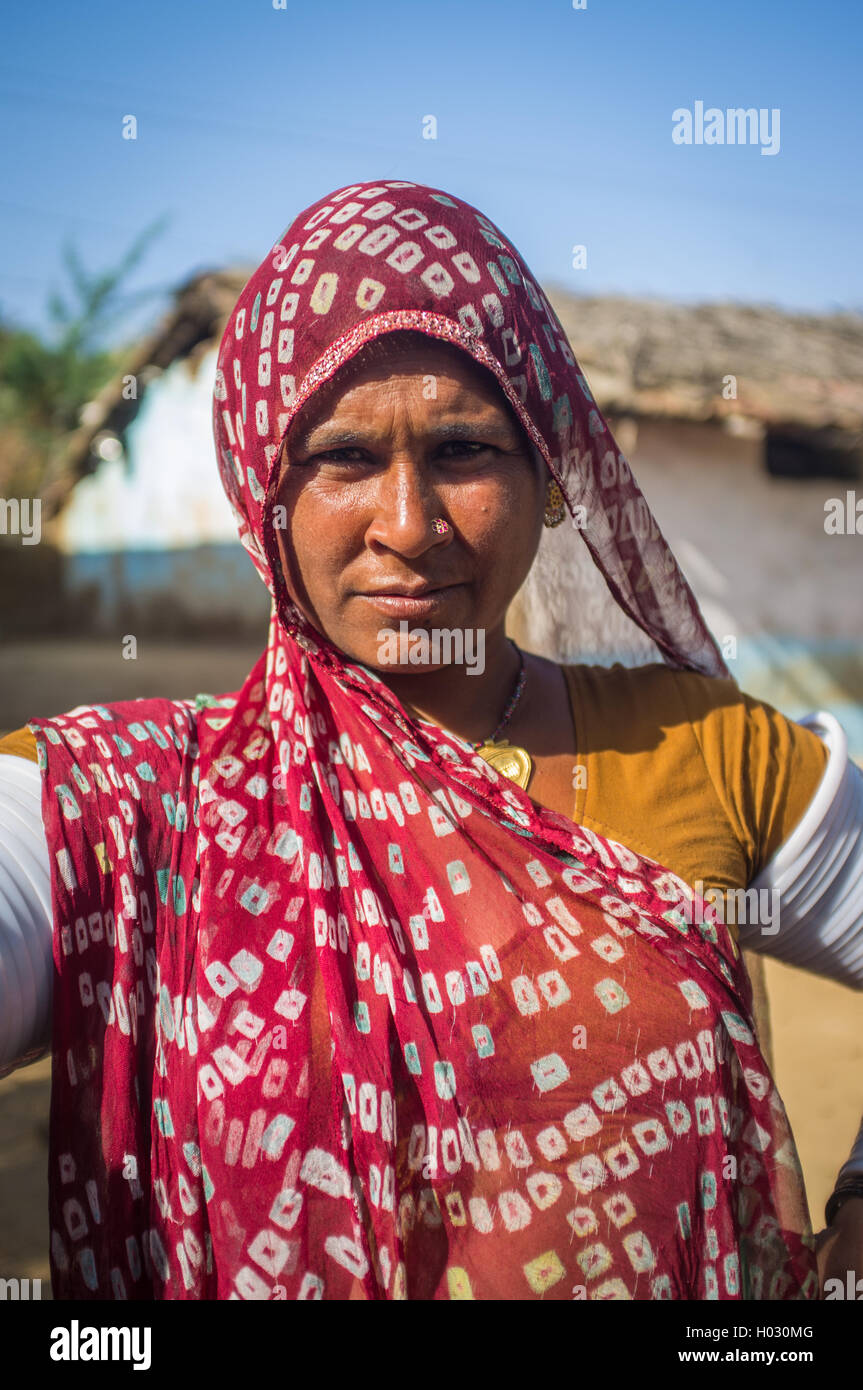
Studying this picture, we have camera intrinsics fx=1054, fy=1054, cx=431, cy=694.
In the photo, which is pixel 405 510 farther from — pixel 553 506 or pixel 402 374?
pixel 553 506

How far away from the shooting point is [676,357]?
27.4 feet

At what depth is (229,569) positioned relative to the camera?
12.7 metres

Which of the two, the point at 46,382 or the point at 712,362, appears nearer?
the point at 712,362

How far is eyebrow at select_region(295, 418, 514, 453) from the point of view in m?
1.45

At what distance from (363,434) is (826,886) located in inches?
40.7

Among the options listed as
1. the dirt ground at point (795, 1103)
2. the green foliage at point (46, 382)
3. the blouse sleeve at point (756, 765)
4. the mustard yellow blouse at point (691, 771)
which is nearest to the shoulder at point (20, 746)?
the mustard yellow blouse at point (691, 771)

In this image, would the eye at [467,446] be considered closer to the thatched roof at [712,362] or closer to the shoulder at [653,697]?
the shoulder at [653,697]

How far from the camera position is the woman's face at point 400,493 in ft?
4.75

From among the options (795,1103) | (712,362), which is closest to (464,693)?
(795,1103)

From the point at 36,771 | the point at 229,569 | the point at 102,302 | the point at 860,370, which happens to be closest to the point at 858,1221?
the point at 36,771

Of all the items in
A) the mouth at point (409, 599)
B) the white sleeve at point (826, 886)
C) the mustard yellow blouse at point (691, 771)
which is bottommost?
the white sleeve at point (826, 886)

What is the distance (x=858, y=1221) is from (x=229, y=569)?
38.6 ft

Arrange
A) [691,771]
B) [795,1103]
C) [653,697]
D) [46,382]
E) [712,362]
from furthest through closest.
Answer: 1. [46,382]
2. [712,362]
3. [795,1103]
4. [653,697]
5. [691,771]

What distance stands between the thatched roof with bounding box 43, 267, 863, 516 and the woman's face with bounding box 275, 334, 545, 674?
6.48 meters
